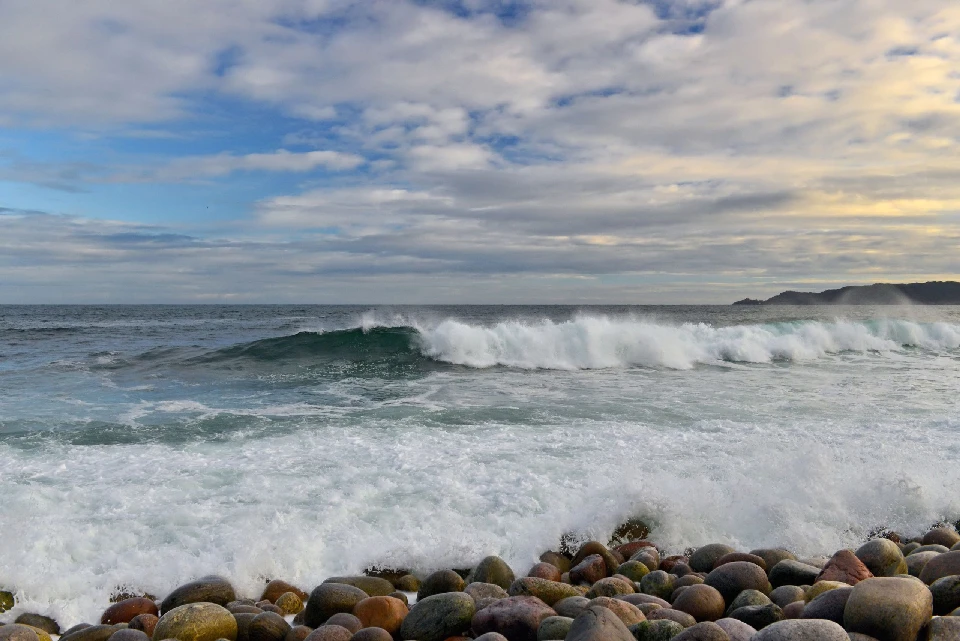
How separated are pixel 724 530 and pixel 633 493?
0.82 meters

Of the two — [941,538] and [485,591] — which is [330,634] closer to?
[485,591]

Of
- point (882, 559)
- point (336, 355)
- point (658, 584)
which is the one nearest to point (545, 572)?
point (658, 584)

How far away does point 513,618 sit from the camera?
3.62m

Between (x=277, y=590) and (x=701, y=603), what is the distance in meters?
2.87

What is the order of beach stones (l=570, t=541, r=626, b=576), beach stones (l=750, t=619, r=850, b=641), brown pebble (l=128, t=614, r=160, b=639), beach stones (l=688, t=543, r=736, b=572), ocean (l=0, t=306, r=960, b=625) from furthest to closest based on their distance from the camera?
ocean (l=0, t=306, r=960, b=625), beach stones (l=570, t=541, r=626, b=576), beach stones (l=688, t=543, r=736, b=572), brown pebble (l=128, t=614, r=160, b=639), beach stones (l=750, t=619, r=850, b=641)

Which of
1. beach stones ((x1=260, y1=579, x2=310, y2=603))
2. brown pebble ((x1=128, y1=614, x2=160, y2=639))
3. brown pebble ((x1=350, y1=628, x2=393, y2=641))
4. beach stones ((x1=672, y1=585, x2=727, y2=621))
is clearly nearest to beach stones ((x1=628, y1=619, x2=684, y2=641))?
beach stones ((x1=672, y1=585, x2=727, y2=621))

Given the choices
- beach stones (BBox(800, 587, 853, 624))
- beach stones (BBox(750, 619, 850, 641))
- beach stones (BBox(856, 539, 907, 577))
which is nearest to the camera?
beach stones (BBox(750, 619, 850, 641))

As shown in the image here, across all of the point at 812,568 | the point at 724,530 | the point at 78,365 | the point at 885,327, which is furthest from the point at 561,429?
the point at 885,327

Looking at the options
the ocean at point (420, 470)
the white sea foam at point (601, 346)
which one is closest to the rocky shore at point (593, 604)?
the ocean at point (420, 470)

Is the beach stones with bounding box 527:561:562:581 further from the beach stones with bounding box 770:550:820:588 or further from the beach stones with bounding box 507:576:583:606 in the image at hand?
the beach stones with bounding box 770:550:820:588

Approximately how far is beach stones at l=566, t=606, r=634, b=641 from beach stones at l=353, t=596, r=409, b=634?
131cm

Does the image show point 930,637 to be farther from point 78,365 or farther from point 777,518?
point 78,365

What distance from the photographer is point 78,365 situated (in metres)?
17.7

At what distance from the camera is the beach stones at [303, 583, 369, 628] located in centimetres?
410
